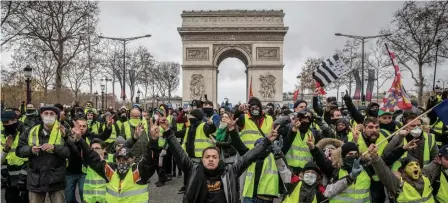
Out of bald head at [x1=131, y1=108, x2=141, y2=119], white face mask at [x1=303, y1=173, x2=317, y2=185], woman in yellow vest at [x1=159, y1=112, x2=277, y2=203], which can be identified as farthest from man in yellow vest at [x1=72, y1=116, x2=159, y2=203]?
bald head at [x1=131, y1=108, x2=141, y2=119]

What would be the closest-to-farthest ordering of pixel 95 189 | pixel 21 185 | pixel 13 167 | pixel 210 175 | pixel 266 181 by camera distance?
pixel 210 175
pixel 266 181
pixel 95 189
pixel 21 185
pixel 13 167

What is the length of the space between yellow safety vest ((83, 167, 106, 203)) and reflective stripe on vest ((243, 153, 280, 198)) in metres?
1.97

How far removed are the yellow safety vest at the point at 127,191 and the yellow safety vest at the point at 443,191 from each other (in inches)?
135

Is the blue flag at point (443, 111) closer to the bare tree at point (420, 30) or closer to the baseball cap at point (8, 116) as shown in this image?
the baseball cap at point (8, 116)

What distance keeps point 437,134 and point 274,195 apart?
438cm

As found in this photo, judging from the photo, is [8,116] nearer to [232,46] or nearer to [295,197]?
[295,197]

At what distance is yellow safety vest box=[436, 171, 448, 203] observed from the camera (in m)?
5.25

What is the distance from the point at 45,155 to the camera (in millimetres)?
6070

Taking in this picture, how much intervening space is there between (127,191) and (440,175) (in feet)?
12.1

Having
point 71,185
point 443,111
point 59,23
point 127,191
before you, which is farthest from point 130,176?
point 59,23

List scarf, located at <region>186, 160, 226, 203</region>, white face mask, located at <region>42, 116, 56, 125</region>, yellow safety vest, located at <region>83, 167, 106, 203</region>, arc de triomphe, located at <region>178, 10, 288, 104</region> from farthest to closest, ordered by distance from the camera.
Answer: arc de triomphe, located at <region>178, 10, 288, 104</region>
yellow safety vest, located at <region>83, 167, 106, 203</region>
white face mask, located at <region>42, 116, 56, 125</region>
scarf, located at <region>186, 160, 226, 203</region>

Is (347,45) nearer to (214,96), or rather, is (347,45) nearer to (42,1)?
(214,96)

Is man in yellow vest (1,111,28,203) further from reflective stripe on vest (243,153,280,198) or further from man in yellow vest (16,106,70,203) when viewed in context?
reflective stripe on vest (243,153,280,198)

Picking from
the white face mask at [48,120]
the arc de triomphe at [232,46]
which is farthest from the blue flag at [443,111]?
the arc de triomphe at [232,46]
